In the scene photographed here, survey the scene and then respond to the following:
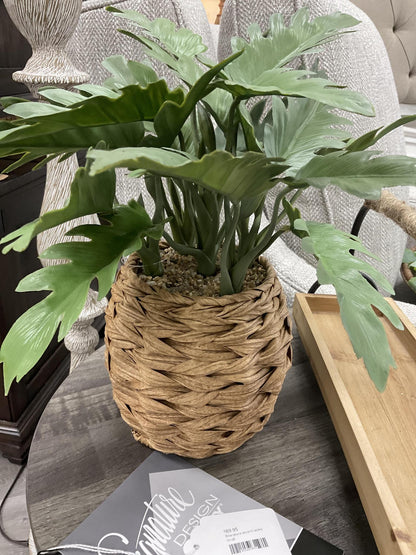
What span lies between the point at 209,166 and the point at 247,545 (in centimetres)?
32

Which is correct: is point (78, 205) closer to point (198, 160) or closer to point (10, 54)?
point (198, 160)

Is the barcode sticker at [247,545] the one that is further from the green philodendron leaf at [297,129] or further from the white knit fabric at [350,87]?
the white knit fabric at [350,87]

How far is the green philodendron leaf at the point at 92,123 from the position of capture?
0.26m

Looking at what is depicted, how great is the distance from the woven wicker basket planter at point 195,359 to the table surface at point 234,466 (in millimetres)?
50

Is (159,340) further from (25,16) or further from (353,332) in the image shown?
(25,16)

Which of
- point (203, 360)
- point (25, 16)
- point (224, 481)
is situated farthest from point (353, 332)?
point (25, 16)

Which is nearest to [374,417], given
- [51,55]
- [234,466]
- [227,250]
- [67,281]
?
[234,466]

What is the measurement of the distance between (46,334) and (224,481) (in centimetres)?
26

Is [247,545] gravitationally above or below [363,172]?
below

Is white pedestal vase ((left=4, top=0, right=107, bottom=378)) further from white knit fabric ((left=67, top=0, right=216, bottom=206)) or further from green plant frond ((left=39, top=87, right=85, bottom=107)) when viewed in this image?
green plant frond ((left=39, top=87, right=85, bottom=107))

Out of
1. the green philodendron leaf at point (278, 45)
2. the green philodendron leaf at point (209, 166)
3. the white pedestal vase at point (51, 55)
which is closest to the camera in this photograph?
the green philodendron leaf at point (209, 166)

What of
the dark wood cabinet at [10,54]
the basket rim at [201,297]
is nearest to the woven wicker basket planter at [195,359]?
the basket rim at [201,297]

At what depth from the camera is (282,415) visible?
53 cm

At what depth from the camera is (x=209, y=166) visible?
25 centimetres
